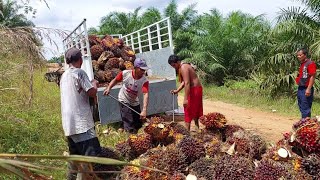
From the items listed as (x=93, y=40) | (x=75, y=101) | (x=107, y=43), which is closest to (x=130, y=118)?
(x=75, y=101)

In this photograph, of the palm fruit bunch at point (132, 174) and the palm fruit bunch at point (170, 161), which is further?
the palm fruit bunch at point (170, 161)

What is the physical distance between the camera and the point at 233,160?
→ 337cm

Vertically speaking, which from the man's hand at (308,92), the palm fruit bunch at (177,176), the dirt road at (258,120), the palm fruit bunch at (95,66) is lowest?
the dirt road at (258,120)

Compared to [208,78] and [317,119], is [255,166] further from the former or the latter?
[208,78]

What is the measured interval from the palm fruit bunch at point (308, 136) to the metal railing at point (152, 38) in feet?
13.3

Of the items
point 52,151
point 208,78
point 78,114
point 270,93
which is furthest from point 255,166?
point 208,78

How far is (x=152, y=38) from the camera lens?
26.7 feet

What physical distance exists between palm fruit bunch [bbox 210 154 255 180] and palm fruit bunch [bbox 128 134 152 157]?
1.21 meters

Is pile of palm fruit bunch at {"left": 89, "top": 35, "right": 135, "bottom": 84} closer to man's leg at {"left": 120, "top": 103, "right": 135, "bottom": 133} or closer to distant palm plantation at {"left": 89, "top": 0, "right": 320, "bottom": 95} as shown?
man's leg at {"left": 120, "top": 103, "right": 135, "bottom": 133}

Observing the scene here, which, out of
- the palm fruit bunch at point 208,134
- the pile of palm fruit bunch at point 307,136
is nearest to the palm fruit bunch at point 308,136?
the pile of palm fruit bunch at point 307,136

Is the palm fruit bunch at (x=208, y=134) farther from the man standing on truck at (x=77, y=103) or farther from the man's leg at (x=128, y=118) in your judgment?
the man standing on truck at (x=77, y=103)

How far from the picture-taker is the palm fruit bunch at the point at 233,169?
323cm

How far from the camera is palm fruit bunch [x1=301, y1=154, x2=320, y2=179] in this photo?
327 cm

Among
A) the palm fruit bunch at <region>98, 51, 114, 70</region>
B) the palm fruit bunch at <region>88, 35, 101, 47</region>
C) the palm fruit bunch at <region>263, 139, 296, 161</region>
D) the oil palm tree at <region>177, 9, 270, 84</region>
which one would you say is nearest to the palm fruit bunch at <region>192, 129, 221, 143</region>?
the palm fruit bunch at <region>263, 139, 296, 161</region>
